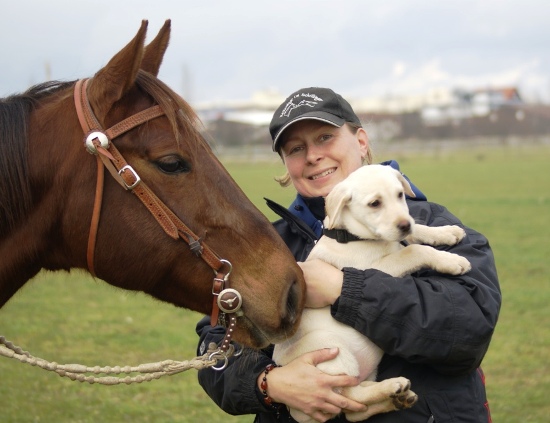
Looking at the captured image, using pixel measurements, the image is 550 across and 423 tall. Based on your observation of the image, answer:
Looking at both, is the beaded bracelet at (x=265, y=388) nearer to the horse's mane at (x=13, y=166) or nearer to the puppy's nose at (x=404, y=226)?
the puppy's nose at (x=404, y=226)

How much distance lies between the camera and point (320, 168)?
11.9 feet

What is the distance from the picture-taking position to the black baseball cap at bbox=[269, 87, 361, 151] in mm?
3500

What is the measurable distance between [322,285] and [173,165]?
79 cm

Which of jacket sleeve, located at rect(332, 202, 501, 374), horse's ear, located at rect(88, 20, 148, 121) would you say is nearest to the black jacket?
jacket sleeve, located at rect(332, 202, 501, 374)

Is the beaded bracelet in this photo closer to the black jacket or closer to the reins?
the black jacket

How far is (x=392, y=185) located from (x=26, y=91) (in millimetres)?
1638

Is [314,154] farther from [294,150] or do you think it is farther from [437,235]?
[437,235]

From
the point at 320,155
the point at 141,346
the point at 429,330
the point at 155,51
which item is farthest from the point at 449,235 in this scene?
the point at 141,346

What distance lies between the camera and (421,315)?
2900mm

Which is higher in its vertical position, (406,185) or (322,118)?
(322,118)

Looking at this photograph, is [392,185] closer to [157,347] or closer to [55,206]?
[55,206]

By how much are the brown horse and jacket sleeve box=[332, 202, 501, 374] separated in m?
0.27

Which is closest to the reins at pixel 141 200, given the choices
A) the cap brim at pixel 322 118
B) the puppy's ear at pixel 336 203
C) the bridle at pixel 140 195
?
the bridle at pixel 140 195

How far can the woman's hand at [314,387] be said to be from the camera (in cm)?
293
